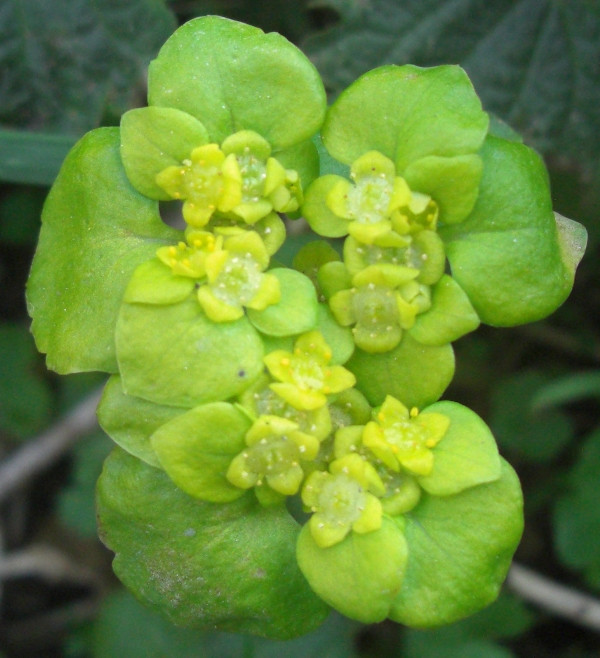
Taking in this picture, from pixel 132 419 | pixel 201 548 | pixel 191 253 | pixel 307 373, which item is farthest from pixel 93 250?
pixel 201 548

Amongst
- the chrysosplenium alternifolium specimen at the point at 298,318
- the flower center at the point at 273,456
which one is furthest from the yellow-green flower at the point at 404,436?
the flower center at the point at 273,456

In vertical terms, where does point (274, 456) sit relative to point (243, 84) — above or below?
below

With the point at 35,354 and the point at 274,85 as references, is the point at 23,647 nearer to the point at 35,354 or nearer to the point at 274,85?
the point at 35,354

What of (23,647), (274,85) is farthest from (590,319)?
(23,647)

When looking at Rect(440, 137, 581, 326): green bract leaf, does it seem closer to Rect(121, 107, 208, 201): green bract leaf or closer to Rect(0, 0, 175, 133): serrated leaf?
Rect(121, 107, 208, 201): green bract leaf

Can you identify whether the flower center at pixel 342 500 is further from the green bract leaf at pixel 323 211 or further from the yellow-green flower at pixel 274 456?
the green bract leaf at pixel 323 211

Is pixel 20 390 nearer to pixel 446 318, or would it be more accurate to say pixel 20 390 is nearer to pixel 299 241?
pixel 299 241

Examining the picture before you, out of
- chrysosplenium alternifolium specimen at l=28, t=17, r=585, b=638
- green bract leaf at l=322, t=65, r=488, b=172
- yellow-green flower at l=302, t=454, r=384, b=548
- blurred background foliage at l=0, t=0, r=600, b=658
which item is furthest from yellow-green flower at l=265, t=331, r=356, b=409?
blurred background foliage at l=0, t=0, r=600, b=658
